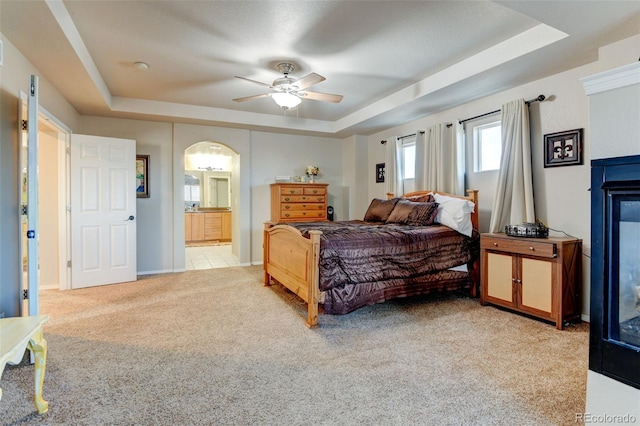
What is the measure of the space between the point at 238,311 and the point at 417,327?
5.86 ft

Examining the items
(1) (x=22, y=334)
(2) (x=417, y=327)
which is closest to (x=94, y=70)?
(1) (x=22, y=334)

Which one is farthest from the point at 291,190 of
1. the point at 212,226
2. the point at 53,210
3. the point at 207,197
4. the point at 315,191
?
the point at 207,197

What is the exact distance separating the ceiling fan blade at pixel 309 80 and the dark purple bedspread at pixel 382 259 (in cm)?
144

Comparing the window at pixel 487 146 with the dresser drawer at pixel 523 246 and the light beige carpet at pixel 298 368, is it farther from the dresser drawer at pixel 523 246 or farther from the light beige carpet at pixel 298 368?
the light beige carpet at pixel 298 368

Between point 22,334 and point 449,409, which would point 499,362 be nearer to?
point 449,409

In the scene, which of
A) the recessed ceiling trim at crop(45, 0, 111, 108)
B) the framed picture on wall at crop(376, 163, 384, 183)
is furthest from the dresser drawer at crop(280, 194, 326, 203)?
the recessed ceiling trim at crop(45, 0, 111, 108)

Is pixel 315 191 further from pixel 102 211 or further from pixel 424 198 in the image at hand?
pixel 102 211

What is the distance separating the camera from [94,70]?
11.4 feet

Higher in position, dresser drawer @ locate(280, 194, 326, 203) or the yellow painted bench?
dresser drawer @ locate(280, 194, 326, 203)

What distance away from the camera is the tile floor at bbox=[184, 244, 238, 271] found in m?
5.94

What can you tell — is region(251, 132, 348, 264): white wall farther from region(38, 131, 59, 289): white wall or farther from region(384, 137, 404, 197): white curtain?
region(38, 131, 59, 289): white wall

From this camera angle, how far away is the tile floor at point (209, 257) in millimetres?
5941

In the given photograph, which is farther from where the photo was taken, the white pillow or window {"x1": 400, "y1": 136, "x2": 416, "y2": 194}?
window {"x1": 400, "y1": 136, "x2": 416, "y2": 194}

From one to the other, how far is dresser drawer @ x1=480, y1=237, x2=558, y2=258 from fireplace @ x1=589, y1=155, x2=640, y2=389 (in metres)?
1.56
